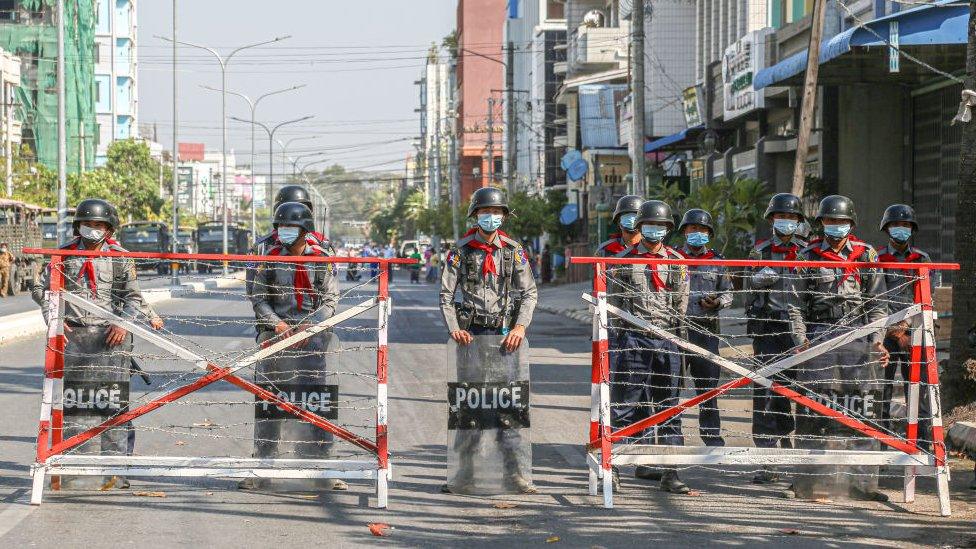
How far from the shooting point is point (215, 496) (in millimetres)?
8977

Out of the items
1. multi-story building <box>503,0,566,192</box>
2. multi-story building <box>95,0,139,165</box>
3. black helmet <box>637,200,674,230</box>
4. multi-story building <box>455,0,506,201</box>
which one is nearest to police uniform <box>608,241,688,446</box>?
black helmet <box>637,200,674,230</box>

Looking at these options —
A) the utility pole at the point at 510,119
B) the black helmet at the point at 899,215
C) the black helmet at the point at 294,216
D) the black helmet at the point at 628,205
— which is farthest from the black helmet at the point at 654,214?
the utility pole at the point at 510,119

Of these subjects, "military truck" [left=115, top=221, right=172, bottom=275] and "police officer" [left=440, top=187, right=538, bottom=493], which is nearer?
"police officer" [left=440, top=187, right=538, bottom=493]

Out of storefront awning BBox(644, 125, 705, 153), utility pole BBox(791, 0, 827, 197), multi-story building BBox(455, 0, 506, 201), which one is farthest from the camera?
multi-story building BBox(455, 0, 506, 201)

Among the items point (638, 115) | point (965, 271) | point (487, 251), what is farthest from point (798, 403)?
point (638, 115)

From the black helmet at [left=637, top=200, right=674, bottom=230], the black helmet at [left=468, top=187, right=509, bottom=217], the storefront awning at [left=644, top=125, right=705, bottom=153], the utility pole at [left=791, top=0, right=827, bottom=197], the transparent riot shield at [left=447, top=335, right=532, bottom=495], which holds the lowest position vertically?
the transparent riot shield at [left=447, top=335, right=532, bottom=495]

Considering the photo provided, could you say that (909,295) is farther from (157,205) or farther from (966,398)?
(157,205)

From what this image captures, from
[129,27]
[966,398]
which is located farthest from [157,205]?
[966,398]

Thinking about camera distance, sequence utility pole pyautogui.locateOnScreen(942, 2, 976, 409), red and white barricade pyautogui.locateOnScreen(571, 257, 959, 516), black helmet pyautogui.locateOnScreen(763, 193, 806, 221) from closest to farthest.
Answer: red and white barricade pyautogui.locateOnScreen(571, 257, 959, 516), black helmet pyautogui.locateOnScreen(763, 193, 806, 221), utility pole pyautogui.locateOnScreen(942, 2, 976, 409)

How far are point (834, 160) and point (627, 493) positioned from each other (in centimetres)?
2034

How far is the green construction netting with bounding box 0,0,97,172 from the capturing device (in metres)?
92.8

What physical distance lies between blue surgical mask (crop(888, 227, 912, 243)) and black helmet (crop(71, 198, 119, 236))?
18.4 feet

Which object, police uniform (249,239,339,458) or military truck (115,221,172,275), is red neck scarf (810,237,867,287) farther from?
military truck (115,221,172,275)

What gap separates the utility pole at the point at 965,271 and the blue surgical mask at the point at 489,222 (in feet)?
14.8
